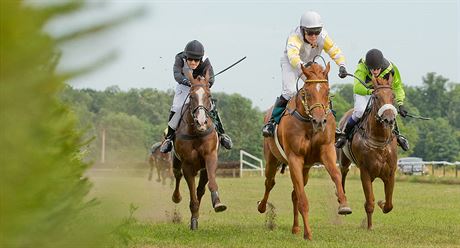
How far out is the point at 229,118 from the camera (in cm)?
11700

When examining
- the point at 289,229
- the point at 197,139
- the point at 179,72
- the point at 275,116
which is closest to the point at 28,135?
the point at 275,116

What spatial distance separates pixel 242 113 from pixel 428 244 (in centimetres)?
10566

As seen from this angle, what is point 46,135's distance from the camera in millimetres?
1466

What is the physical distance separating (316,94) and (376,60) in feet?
10.3

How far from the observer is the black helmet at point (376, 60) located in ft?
47.5

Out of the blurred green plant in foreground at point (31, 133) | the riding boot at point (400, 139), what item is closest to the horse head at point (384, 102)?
the riding boot at point (400, 139)

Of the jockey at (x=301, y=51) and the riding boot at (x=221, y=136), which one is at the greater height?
the jockey at (x=301, y=51)

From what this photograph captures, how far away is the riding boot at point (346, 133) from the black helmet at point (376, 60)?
995mm

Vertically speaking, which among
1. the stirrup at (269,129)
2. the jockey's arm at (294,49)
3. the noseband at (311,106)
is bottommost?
the stirrup at (269,129)

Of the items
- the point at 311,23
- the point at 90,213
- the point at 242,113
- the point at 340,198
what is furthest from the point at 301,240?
the point at 242,113

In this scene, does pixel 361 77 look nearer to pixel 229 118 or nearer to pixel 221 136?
pixel 221 136

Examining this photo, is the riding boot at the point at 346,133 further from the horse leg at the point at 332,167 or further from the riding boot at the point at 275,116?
the horse leg at the point at 332,167

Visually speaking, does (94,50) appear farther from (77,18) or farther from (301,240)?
(301,240)

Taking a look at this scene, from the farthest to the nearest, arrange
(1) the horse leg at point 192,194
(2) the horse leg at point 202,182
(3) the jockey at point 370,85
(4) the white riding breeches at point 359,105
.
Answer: (4) the white riding breeches at point 359,105, (3) the jockey at point 370,85, (2) the horse leg at point 202,182, (1) the horse leg at point 192,194
